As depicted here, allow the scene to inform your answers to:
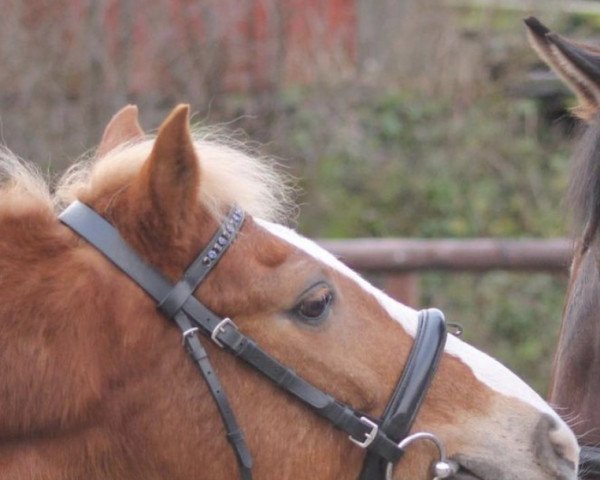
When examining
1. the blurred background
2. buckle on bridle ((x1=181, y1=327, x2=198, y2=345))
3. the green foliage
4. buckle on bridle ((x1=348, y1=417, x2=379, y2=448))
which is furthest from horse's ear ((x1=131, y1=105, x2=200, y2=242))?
the green foliage

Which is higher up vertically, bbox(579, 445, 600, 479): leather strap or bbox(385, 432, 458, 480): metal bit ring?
bbox(385, 432, 458, 480): metal bit ring

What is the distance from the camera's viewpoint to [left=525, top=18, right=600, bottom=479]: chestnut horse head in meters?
3.75

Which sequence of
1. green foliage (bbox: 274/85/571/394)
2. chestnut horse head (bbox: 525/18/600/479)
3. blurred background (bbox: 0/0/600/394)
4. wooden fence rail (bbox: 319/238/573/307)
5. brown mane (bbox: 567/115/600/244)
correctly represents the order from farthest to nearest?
green foliage (bbox: 274/85/571/394) → blurred background (bbox: 0/0/600/394) → wooden fence rail (bbox: 319/238/573/307) → brown mane (bbox: 567/115/600/244) → chestnut horse head (bbox: 525/18/600/479)

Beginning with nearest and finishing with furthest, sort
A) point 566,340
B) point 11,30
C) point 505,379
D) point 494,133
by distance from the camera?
point 505,379 < point 566,340 < point 11,30 < point 494,133

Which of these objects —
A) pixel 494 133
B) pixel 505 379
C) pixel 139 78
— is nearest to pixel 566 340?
pixel 505 379

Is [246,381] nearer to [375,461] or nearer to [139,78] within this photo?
[375,461]

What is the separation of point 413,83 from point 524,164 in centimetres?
113

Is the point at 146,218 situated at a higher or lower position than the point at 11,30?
higher

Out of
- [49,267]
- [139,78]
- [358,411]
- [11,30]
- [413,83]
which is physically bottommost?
[413,83]

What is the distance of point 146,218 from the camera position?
9.83ft

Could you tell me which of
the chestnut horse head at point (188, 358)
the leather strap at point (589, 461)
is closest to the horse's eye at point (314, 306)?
the chestnut horse head at point (188, 358)

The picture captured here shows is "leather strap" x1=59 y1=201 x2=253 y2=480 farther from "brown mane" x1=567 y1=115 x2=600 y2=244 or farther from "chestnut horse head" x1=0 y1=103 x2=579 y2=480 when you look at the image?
"brown mane" x1=567 y1=115 x2=600 y2=244

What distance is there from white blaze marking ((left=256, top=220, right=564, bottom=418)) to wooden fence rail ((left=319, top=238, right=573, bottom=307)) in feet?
11.9

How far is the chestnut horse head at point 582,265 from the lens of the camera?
148 inches
